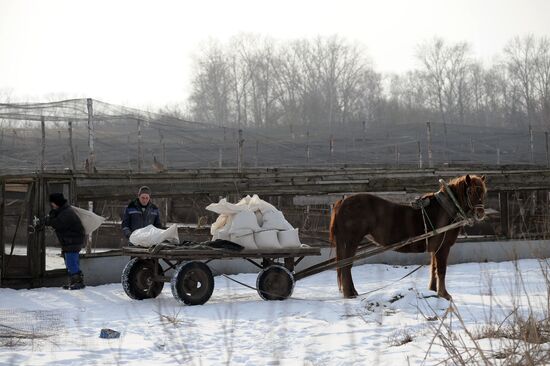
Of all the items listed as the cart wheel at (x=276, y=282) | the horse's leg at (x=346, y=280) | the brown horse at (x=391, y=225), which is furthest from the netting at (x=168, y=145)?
the horse's leg at (x=346, y=280)

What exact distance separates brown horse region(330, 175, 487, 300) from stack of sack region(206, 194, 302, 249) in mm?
915

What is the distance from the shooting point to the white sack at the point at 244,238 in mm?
10297

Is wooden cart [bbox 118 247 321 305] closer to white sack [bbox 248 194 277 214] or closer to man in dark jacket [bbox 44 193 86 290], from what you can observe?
white sack [bbox 248 194 277 214]

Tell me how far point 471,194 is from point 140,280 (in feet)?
16.8

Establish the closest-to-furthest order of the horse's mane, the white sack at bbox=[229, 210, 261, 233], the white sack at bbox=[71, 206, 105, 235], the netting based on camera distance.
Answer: the white sack at bbox=[229, 210, 261, 233] → the horse's mane → the white sack at bbox=[71, 206, 105, 235] → the netting

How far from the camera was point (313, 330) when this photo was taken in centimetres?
820

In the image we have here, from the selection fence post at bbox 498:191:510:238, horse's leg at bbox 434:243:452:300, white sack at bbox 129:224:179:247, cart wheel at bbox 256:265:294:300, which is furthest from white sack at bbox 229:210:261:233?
fence post at bbox 498:191:510:238

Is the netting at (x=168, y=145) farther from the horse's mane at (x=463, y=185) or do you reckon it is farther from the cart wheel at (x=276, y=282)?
the horse's mane at (x=463, y=185)

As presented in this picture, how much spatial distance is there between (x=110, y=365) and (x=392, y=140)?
3525 centimetres

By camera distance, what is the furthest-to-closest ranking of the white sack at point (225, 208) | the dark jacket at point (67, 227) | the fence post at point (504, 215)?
1. the fence post at point (504, 215)
2. the dark jacket at point (67, 227)
3. the white sack at point (225, 208)

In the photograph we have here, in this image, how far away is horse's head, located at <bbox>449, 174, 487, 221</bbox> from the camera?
10.5 m

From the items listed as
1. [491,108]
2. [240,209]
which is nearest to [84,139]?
[240,209]

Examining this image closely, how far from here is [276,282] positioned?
10594 millimetres

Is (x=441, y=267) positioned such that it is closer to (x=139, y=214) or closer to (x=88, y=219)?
(x=139, y=214)
